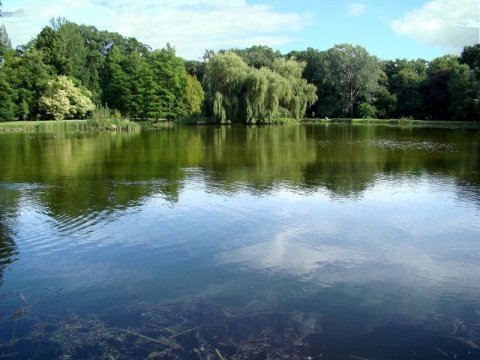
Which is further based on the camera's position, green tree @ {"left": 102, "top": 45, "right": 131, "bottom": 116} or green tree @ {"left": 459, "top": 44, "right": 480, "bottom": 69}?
green tree @ {"left": 102, "top": 45, "right": 131, "bottom": 116}

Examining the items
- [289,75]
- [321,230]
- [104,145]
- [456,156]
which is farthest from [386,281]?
[289,75]

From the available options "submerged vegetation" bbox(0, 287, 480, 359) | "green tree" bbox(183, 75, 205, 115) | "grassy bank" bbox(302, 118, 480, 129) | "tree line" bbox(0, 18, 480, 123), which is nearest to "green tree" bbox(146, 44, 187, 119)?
"tree line" bbox(0, 18, 480, 123)

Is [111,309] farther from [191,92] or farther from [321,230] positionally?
[191,92]

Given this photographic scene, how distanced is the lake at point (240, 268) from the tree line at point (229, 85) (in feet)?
123

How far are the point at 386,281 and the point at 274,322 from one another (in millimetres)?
2313

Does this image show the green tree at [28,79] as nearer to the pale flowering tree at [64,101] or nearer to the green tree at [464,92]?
the pale flowering tree at [64,101]

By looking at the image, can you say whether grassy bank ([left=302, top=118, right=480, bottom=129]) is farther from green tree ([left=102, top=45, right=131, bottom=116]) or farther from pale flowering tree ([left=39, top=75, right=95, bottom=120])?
pale flowering tree ([left=39, top=75, right=95, bottom=120])

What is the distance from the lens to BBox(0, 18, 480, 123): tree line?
50.6m

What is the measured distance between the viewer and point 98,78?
63.9m

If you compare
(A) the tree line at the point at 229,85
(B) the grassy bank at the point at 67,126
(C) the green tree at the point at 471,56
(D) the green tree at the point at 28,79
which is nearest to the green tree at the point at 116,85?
(A) the tree line at the point at 229,85

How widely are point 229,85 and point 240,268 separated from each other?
45.4 metres

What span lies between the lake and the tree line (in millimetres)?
37605

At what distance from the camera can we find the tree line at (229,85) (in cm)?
5056

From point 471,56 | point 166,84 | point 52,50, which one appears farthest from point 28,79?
point 471,56
